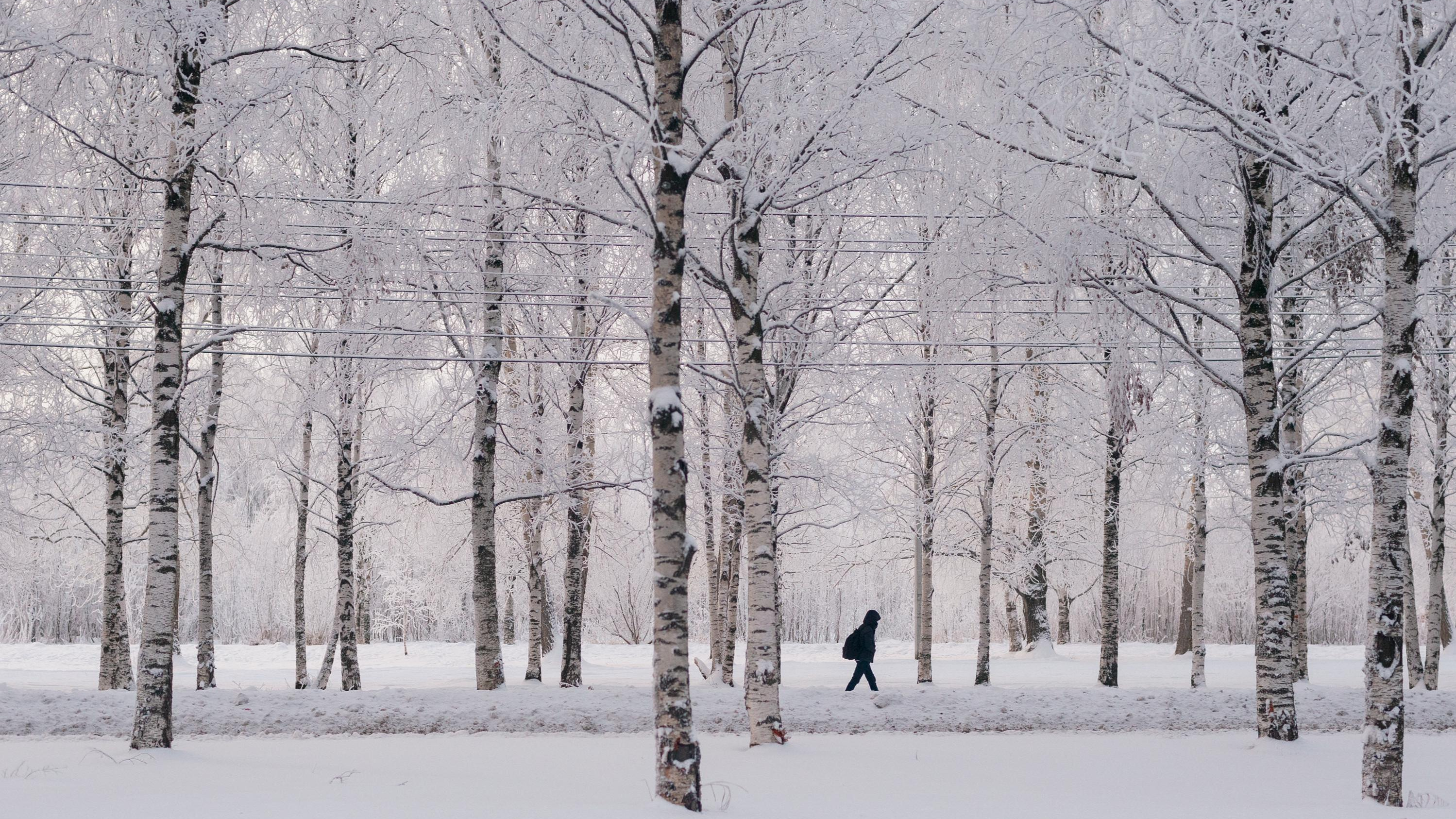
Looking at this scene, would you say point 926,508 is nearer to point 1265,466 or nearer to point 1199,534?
point 1199,534

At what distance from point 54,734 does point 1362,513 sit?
2127 cm

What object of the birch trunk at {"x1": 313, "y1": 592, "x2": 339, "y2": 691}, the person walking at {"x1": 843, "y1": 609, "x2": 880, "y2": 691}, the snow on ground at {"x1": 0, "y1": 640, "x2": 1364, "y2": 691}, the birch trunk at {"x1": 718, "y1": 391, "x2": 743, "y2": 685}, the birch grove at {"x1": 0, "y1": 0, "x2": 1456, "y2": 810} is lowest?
the snow on ground at {"x1": 0, "y1": 640, "x2": 1364, "y2": 691}

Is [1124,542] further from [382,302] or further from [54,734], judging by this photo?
[54,734]

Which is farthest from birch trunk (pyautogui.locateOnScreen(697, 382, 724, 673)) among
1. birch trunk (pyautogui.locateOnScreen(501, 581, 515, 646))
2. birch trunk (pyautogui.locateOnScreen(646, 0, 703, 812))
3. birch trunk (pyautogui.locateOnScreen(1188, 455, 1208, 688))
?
birch trunk (pyautogui.locateOnScreen(501, 581, 515, 646))

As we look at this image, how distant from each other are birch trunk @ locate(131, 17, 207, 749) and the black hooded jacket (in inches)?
357

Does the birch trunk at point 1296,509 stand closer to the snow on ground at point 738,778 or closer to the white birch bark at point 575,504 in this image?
the snow on ground at point 738,778

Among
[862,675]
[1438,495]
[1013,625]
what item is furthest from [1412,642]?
[1013,625]

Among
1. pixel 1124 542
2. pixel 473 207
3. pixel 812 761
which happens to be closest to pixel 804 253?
pixel 473 207

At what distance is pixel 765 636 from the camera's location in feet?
33.6

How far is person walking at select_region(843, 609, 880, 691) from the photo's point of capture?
1489cm

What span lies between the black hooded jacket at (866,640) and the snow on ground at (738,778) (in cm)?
310

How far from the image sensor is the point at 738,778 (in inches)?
339

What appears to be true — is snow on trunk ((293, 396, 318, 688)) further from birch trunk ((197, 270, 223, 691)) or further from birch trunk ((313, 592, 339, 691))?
birch trunk ((197, 270, 223, 691))

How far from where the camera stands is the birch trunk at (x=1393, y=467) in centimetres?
741
